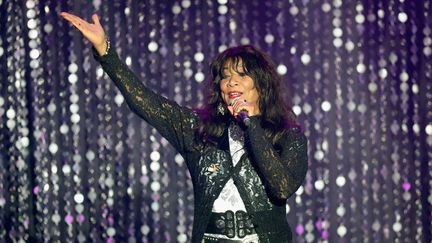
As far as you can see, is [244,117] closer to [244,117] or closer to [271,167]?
[244,117]

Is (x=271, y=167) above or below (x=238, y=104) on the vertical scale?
below

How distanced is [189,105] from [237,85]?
2.36 ft

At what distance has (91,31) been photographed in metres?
1.44

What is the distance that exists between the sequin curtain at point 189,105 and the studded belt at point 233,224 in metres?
0.75

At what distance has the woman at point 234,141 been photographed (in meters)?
1.40

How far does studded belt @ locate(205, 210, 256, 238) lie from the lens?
4.63ft

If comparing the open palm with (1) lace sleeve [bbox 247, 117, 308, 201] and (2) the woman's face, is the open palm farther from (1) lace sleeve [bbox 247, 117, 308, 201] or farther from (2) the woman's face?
(1) lace sleeve [bbox 247, 117, 308, 201]

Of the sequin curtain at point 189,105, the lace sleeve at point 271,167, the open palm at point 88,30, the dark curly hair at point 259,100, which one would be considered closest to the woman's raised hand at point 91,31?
the open palm at point 88,30

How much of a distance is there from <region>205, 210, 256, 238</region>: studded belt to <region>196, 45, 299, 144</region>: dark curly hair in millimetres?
202

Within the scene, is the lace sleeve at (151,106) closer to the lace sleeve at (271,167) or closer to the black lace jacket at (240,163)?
the black lace jacket at (240,163)

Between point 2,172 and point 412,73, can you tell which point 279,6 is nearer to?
point 412,73

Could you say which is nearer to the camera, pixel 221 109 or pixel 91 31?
pixel 91 31

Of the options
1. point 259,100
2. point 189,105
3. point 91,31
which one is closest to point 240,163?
point 259,100

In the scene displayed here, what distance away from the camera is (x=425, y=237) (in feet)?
7.19
